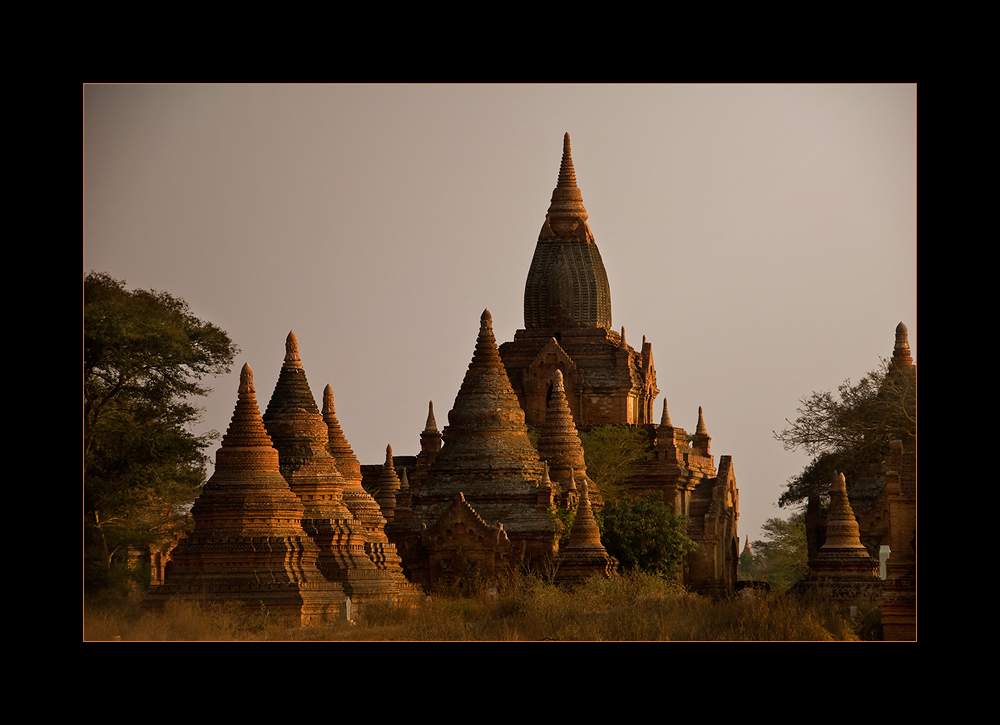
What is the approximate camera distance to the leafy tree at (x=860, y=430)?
4681 cm

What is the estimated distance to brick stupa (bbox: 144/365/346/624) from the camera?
44.3 metres

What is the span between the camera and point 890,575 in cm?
3538

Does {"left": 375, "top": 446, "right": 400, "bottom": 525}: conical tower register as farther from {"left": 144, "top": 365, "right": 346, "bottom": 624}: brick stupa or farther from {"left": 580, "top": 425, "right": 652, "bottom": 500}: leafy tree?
{"left": 144, "top": 365, "right": 346, "bottom": 624}: brick stupa

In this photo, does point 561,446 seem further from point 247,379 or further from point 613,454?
point 247,379

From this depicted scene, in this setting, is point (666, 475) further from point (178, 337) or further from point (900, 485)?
point (900, 485)

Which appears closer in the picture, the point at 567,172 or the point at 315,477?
the point at 315,477

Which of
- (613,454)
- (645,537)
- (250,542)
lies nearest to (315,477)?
(250,542)

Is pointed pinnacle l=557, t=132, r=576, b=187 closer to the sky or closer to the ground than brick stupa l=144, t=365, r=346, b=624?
closer to the sky

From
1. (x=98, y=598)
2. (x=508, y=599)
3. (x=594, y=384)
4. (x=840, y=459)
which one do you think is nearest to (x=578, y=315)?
(x=594, y=384)

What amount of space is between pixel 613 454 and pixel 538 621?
2421cm

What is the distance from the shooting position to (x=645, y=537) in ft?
174

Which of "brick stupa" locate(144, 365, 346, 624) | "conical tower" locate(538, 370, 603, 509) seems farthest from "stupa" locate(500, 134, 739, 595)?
"brick stupa" locate(144, 365, 346, 624)

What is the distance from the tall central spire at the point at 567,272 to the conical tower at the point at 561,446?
26.1 feet

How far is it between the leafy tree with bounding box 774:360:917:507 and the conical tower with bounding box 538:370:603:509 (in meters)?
5.66
